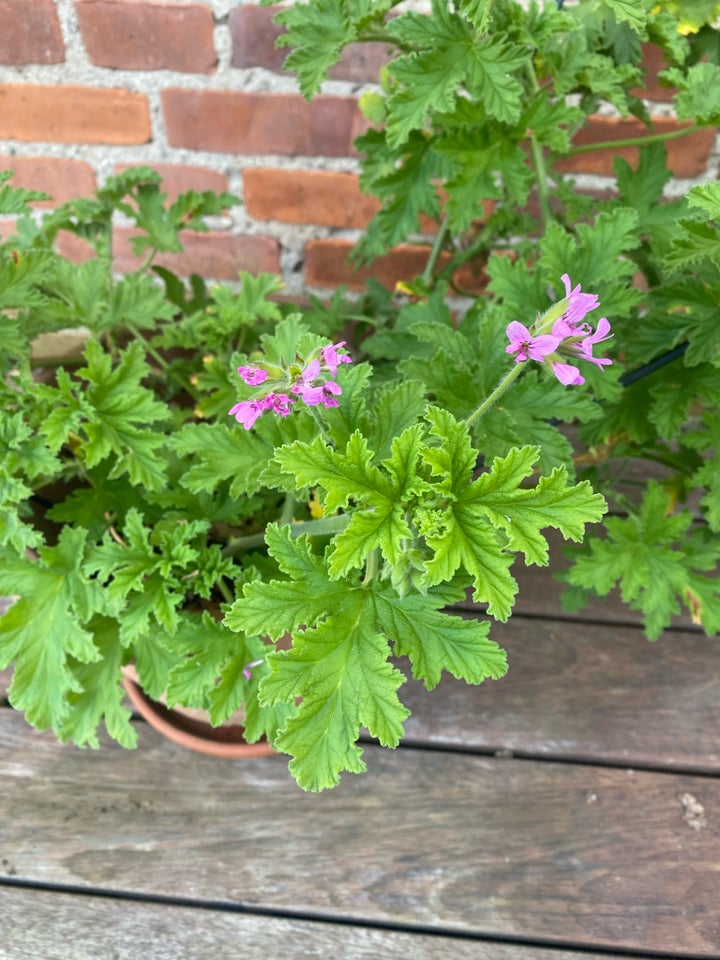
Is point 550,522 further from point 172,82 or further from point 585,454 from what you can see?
point 172,82

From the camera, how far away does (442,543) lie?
1.62 ft

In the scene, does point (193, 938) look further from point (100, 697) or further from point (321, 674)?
point (321, 674)

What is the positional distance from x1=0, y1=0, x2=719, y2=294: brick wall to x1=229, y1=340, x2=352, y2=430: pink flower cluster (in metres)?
0.67

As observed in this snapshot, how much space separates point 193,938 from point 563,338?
0.73 m

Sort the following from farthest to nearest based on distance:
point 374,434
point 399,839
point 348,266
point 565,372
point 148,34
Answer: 1. point 348,266
2. point 148,34
3. point 399,839
4. point 374,434
5. point 565,372

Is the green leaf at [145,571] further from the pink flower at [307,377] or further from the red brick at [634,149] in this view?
the red brick at [634,149]

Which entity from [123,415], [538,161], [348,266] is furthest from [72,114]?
[538,161]

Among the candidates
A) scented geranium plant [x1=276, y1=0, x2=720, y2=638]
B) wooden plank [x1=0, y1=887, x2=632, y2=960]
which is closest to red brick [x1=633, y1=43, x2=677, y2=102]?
scented geranium plant [x1=276, y1=0, x2=720, y2=638]

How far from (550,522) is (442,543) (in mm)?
78

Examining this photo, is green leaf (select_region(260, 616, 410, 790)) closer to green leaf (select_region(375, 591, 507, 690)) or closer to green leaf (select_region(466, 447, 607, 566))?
green leaf (select_region(375, 591, 507, 690))

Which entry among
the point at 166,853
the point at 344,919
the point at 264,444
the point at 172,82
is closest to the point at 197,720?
the point at 166,853

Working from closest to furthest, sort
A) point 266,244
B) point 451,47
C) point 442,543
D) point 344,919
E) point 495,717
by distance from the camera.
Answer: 1. point 442,543
2. point 451,47
3. point 344,919
4. point 495,717
5. point 266,244

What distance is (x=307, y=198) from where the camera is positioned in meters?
1.17

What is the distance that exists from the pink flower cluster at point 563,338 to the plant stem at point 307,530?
186 mm
